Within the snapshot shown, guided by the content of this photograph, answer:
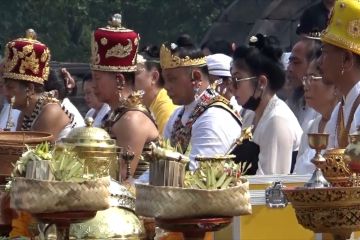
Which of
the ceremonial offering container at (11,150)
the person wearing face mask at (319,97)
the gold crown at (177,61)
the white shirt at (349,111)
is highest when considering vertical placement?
the gold crown at (177,61)

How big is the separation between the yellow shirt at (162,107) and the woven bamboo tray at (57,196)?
420cm

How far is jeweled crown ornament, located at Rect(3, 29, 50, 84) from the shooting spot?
7641 millimetres

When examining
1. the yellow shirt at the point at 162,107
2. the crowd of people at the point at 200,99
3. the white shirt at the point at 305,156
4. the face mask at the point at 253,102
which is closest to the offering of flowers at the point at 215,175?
the crowd of people at the point at 200,99

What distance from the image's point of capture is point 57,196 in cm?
423

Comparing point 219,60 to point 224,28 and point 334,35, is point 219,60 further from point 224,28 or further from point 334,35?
point 224,28

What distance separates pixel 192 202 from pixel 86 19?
12.9 m

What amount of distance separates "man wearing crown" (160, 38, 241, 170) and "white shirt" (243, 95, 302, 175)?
13 cm

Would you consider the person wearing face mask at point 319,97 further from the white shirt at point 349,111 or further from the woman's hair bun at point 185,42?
the woman's hair bun at point 185,42

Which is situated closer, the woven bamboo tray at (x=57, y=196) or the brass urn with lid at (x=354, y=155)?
the brass urn with lid at (x=354, y=155)

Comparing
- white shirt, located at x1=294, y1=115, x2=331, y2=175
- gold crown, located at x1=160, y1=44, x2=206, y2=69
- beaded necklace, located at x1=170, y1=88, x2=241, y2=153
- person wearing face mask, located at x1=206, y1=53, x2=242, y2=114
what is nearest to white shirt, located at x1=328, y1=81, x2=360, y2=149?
white shirt, located at x1=294, y1=115, x2=331, y2=175

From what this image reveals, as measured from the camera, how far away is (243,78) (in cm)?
707

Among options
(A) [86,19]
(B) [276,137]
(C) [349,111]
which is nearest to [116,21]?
(B) [276,137]

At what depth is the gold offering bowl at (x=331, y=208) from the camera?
13.6ft

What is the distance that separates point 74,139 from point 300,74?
10.4 feet
